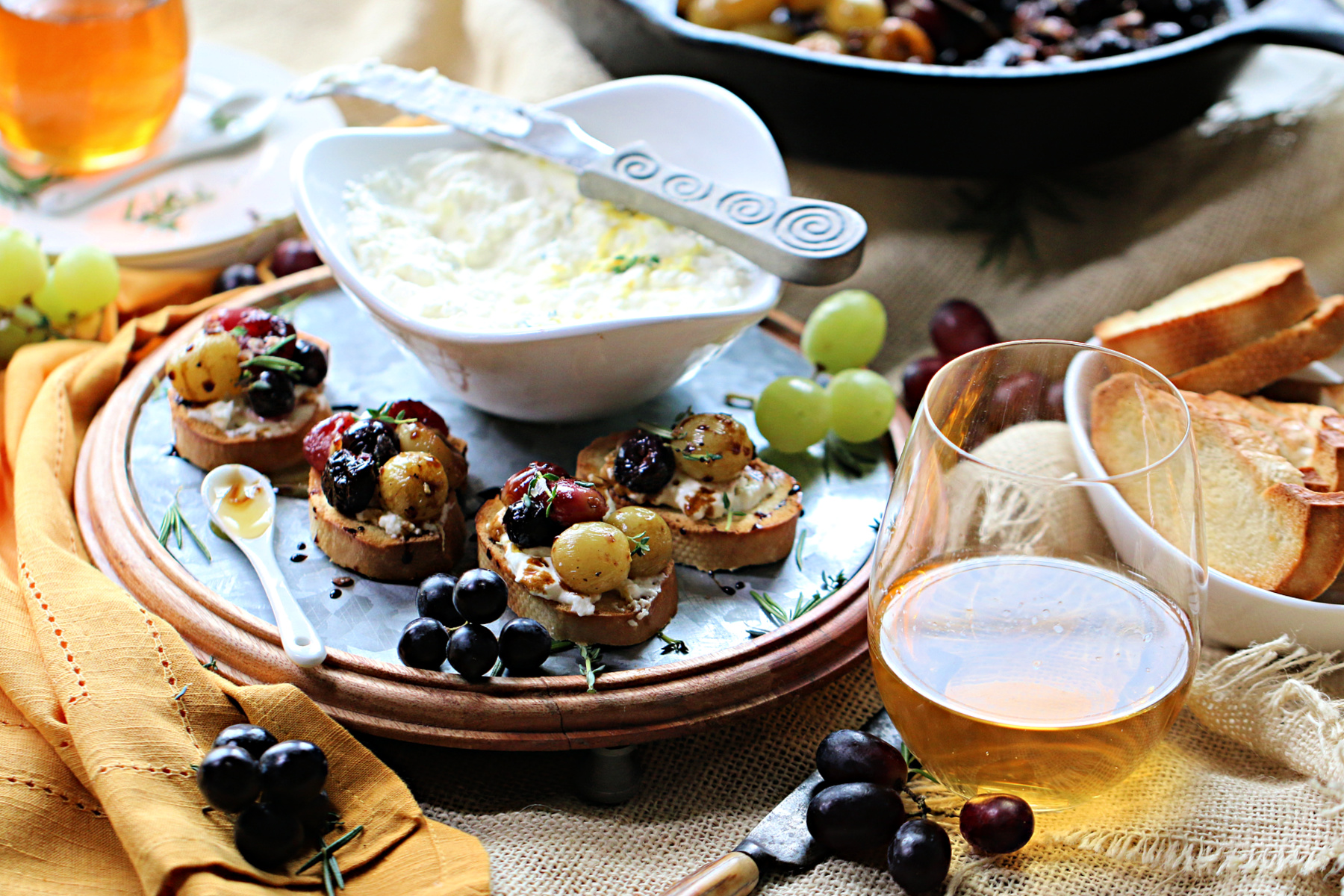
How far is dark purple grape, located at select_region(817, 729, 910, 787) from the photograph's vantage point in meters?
1.27

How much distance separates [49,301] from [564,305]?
93 centimetres

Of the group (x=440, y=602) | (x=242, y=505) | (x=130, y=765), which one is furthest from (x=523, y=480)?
(x=130, y=765)

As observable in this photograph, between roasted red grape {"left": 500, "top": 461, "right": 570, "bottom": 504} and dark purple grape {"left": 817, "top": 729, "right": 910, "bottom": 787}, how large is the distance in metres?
0.45

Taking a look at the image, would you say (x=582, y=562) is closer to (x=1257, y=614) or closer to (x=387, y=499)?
(x=387, y=499)

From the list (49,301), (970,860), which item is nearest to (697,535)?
(970,860)

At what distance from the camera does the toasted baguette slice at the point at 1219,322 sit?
171cm

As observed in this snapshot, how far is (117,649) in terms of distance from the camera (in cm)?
130

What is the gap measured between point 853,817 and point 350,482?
27.6 inches

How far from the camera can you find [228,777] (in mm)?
1124

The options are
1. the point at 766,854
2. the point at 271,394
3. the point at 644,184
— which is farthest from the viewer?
the point at 644,184

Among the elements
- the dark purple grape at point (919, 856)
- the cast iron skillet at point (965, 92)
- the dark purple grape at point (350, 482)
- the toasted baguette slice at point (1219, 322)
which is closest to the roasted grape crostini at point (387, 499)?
the dark purple grape at point (350, 482)

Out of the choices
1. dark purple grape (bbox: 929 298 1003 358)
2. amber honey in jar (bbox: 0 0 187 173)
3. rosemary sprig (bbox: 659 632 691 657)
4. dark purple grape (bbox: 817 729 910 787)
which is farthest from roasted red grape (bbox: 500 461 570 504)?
amber honey in jar (bbox: 0 0 187 173)

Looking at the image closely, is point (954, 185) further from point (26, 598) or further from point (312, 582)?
point (26, 598)

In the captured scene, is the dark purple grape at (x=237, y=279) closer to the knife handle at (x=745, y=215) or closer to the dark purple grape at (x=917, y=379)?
the knife handle at (x=745, y=215)
